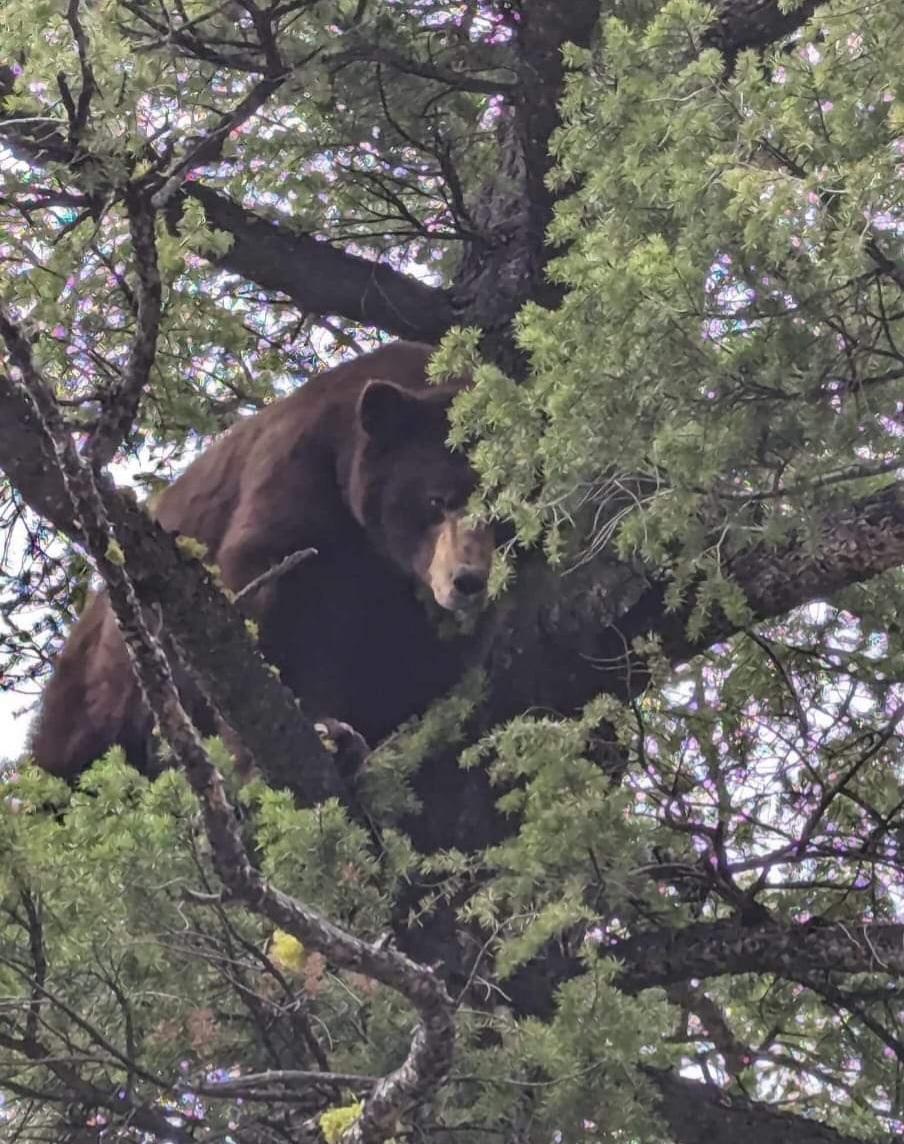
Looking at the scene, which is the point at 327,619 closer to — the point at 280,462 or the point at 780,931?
the point at 280,462

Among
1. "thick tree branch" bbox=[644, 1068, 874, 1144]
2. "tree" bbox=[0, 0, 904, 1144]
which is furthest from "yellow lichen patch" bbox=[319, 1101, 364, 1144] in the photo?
"thick tree branch" bbox=[644, 1068, 874, 1144]

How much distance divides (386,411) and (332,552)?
63cm

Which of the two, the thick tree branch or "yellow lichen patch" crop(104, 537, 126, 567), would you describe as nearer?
"yellow lichen patch" crop(104, 537, 126, 567)

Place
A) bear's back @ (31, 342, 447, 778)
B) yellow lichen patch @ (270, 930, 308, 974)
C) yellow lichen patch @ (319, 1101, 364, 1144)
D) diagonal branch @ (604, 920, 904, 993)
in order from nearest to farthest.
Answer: yellow lichen patch @ (319, 1101, 364, 1144), yellow lichen patch @ (270, 930, 308, 974), diagonal branch @ (604, 920, 904, 993), bear's back @ (31, 342, 447, 778)

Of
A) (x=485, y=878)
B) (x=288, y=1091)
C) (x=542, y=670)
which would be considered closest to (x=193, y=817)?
(x=288, y=1091)

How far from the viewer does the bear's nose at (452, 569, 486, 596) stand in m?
5.06

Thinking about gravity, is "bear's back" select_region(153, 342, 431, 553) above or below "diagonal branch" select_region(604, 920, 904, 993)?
above

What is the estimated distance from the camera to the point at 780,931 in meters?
4.21

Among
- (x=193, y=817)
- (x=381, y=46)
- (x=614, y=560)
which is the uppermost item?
(x=381, y=46)

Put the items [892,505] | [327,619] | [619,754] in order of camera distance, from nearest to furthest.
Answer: [892,505] < [619,754] < [327,619]

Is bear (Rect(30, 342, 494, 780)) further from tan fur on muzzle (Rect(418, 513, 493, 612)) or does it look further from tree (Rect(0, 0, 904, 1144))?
tree (Rect(0, 0, 904, 1144))

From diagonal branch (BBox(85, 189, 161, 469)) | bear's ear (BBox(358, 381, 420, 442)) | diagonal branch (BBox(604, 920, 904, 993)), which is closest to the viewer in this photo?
→ diagonal branch (BBox(85, 189, 161, 469))

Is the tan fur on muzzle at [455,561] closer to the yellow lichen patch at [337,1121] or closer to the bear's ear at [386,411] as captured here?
the bear's ear at [386,411]

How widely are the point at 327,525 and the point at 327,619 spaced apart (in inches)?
15.9
